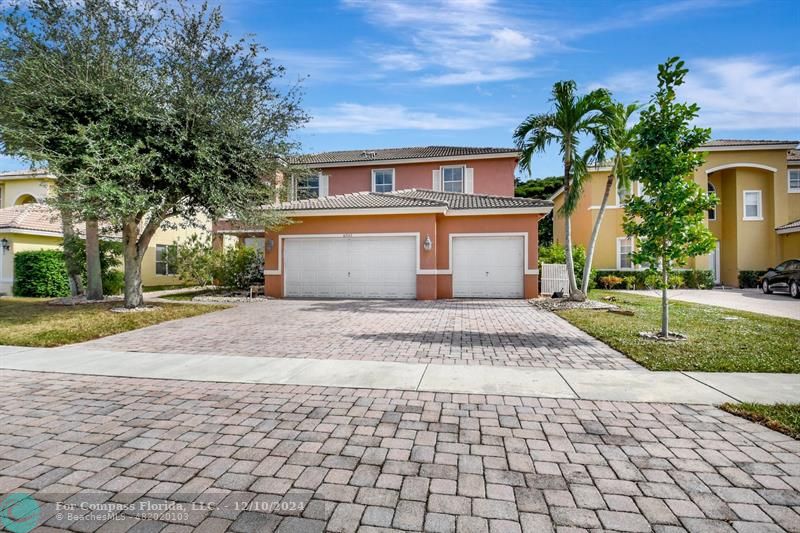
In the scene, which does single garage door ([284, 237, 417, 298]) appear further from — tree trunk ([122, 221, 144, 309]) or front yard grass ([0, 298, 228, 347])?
tree trunk ([122, 221, 144, 309])

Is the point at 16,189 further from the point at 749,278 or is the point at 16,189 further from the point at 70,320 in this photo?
the point at 749,278

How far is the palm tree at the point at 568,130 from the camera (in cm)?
1286

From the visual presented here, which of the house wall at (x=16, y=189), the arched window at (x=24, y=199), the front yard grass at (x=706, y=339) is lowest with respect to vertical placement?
the front yard grass at (x=706, y=339)

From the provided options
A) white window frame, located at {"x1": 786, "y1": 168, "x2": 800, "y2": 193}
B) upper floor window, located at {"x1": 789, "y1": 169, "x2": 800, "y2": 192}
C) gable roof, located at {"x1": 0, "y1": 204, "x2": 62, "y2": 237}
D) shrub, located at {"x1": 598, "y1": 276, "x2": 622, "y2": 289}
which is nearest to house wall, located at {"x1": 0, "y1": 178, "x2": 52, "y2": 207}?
gable roof, located at {"x1": 0, "y1": 204, "x2": 62, "y2": 237}

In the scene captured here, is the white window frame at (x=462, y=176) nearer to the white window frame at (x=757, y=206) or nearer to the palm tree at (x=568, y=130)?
the palm tree at (x=568, y=130)

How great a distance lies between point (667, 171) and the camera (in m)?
7.48

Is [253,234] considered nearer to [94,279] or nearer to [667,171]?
[94,279]

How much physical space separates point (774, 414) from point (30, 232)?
84.5ft

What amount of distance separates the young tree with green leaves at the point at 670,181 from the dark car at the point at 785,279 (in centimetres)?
1392

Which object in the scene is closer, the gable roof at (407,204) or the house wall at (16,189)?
the gable roof at (407,204)

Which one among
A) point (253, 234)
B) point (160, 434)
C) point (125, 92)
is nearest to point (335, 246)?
point (253, 234)

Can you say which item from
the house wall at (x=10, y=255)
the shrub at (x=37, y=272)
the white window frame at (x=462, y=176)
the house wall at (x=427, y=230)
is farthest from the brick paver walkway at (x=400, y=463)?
the house wall at (x=10, y=255)

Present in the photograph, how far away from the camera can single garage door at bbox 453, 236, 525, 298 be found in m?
16.4

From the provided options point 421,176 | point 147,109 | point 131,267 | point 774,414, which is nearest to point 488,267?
point 421,176
